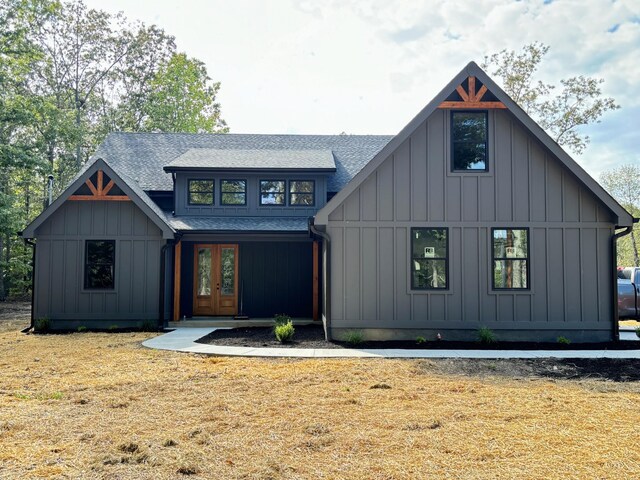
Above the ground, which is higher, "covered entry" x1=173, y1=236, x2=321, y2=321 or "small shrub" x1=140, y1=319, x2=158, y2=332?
"covered entry" x1=173, y1=236, x2=321, y2=321

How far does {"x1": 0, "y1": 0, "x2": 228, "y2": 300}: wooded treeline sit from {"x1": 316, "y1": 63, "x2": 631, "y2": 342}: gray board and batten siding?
814 inches

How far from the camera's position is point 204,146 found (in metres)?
18.6

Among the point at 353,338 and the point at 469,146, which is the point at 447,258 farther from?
the point at 353,338

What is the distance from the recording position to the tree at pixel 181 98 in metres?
32.8

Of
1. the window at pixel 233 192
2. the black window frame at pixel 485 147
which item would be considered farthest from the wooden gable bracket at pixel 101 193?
the black window frame at pixel 485 147

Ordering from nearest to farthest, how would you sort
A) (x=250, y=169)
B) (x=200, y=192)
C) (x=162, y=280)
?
(x=162, y=280) < (x=250, y=169) < (x=200, y=192)

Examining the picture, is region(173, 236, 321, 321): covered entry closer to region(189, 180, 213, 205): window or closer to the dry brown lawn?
region(189, 180, 213, 205): window

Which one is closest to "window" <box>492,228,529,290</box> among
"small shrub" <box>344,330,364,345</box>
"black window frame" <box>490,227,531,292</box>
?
"black window frame" <box>490,227,531,292</box>

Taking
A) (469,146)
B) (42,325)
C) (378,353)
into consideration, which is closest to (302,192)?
(469,146)

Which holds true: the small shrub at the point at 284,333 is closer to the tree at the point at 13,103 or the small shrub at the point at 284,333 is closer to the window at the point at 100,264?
the window at the point at 100,264

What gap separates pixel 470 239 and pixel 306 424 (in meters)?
7.43

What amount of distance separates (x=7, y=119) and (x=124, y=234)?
37.4 ft

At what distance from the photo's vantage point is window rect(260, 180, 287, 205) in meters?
16.0

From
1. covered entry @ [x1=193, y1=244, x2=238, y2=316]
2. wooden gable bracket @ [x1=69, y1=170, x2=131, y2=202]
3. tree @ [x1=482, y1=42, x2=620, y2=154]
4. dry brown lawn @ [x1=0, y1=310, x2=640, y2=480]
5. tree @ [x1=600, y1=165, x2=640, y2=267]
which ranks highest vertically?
tree @ [x1=482, y1=42, x2=620, y2=154]
